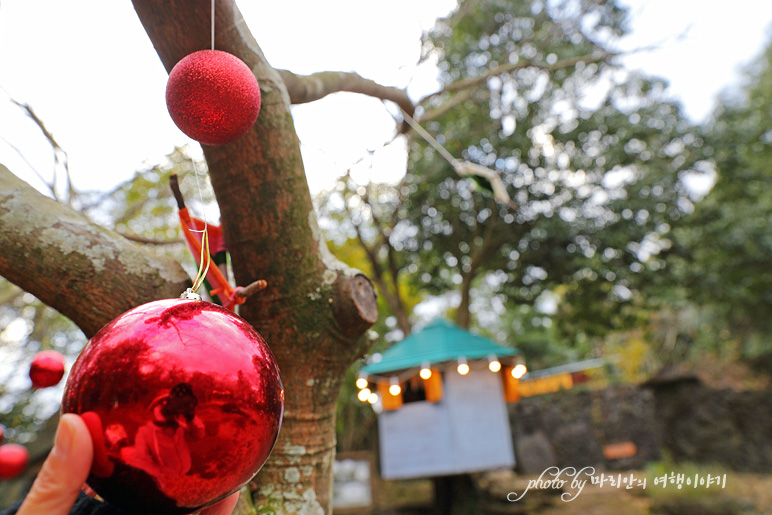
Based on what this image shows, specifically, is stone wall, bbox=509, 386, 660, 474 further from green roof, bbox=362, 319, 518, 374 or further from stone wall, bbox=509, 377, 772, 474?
green roof, bbox=362, 319, 518, 374

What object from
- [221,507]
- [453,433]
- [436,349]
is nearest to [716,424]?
[453,433]

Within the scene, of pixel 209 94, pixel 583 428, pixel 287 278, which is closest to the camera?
pixel 209 94

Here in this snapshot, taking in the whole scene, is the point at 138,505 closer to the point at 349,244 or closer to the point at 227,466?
the point at 227,466

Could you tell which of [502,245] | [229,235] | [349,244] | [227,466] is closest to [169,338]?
[227,466]

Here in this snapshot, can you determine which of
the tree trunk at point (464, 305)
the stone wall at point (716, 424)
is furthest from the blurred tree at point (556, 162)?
the stone wall at point (716, 424)

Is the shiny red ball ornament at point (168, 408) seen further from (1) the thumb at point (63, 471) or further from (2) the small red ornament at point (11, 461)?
(2) the small red ornament at point (11, 461)

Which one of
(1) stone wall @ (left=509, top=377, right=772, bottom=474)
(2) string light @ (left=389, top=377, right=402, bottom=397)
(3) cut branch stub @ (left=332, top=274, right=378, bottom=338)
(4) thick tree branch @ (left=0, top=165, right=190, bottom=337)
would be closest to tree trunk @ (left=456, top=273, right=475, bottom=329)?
(2) string light @ (left=389, top=377, right=402, bottom=397)

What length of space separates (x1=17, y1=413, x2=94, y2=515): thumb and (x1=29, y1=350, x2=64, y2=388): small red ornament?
1365 mm

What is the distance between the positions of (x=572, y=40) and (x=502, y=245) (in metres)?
3.65

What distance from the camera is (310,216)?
166 centimetres

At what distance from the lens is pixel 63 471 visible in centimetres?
62

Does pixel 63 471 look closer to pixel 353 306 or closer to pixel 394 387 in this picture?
pixel 353 306

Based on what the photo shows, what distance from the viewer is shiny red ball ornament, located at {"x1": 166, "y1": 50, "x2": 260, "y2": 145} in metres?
1.04

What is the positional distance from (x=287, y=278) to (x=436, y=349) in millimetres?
5120
